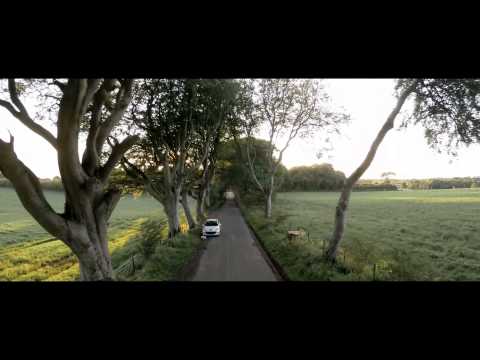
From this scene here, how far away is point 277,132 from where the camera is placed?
592 inches

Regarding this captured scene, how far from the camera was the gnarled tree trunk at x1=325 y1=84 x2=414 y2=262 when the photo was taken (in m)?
6.15

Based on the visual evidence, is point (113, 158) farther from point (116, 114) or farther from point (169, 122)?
point (169, 122)

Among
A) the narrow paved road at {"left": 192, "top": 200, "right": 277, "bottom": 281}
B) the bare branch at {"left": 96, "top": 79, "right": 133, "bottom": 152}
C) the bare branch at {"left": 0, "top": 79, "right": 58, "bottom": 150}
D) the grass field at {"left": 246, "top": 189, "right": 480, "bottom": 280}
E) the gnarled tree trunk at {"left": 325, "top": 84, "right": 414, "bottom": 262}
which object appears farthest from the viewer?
the narrow paved road at {"left": 192, "top": 200, "right": 277, "bottom": 281}

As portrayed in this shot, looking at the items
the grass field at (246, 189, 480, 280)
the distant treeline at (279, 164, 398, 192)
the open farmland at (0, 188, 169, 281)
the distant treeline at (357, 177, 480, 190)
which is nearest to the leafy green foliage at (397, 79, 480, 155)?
the grass field at (246, 189, 480, 280)

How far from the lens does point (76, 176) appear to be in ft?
13.0

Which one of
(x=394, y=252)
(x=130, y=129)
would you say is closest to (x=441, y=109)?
(x=394, y=252)

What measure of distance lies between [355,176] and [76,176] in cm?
735

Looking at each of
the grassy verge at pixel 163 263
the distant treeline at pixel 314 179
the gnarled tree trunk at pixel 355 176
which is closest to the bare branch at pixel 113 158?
the grassy verge at pixel 163 263

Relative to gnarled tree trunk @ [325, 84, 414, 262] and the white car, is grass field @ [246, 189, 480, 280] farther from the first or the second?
the white car

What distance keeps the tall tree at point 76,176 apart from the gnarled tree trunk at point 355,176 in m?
6.36

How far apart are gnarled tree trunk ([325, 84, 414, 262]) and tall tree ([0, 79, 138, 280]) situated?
6358mm
